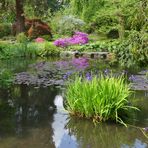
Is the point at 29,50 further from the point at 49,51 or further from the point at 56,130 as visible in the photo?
the point at 56,130

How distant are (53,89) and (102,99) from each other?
14.6ft

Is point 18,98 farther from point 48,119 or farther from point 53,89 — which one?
point 48,119

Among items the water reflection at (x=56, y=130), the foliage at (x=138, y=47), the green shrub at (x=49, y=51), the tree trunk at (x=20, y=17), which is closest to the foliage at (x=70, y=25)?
the tree trunk at (x=20, y=17)

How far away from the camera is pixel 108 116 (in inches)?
316

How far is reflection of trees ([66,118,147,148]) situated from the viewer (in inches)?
278

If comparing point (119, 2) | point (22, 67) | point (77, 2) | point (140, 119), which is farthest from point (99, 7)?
point (140, 119)

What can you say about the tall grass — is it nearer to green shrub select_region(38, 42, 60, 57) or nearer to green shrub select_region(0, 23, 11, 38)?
green shrub select_region(38, 42, 60, 57)

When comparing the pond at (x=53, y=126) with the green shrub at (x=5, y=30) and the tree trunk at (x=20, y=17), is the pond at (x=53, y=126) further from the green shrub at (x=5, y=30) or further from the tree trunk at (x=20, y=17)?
the green shrub at (x=5, y=30)

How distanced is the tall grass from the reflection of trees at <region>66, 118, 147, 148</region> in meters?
0.21

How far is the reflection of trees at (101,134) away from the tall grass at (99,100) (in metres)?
0.21

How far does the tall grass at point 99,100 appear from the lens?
7.89 m

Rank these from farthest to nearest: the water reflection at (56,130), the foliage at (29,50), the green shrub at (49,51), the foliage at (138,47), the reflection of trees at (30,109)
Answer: the green shrub at (49,51) → the foliage at (29,50) → the reflection of trees at (30,109) → the foliage at (138,47) → the water reflection at (56,130)

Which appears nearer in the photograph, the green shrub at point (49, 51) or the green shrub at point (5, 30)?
the green shrub at point (49, 51)

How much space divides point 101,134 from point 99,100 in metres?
0.73
